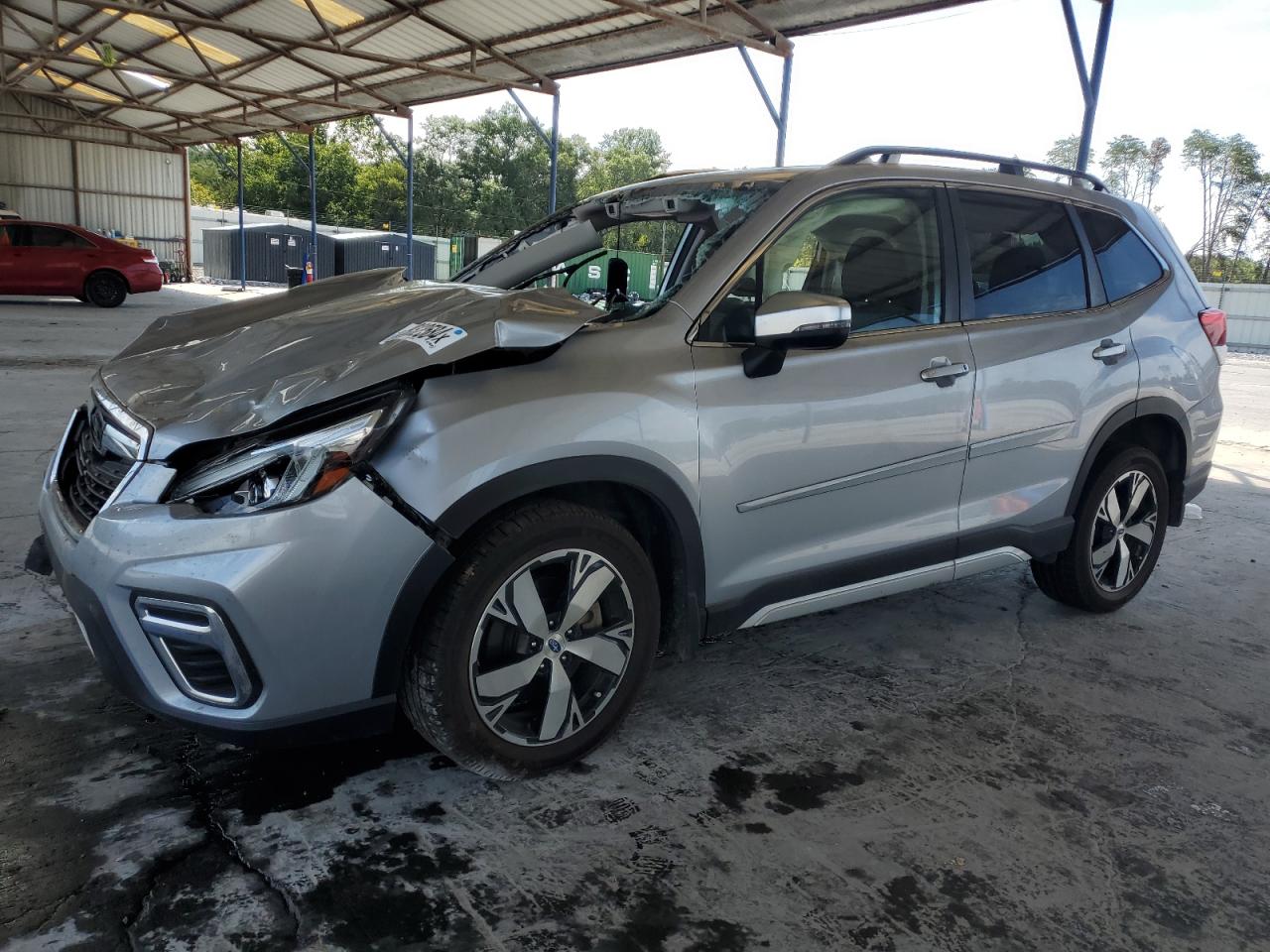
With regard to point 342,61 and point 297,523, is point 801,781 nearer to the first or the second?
point 297,523

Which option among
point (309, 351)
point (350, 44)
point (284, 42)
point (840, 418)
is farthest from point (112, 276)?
point (840, 418)

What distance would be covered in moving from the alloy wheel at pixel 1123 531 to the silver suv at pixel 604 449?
22 millimetres

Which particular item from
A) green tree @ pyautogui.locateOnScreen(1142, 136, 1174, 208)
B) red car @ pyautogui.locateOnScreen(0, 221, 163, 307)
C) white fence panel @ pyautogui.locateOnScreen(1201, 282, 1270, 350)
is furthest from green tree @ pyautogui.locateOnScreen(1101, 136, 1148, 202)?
red car @ pyautogui.locateOnScreen(0, 221, 163, 307)

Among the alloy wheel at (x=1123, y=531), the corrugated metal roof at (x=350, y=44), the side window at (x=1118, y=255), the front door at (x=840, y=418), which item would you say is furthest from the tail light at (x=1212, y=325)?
the corrugated metal roof at (x=350, y=44)

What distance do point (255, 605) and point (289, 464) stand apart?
0.32m

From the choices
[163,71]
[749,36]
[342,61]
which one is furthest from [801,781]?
[163,71]

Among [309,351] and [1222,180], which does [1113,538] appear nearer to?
[309,351]

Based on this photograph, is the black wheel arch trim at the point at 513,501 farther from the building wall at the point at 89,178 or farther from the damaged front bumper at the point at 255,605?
the building wall at the point at 89,178

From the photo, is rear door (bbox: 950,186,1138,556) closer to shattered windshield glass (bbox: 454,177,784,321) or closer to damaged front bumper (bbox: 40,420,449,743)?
shattered windshield glass (bbox: 454,177,784,321)

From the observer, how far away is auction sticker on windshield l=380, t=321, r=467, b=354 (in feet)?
7.24

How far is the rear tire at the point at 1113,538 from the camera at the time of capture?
3684mm

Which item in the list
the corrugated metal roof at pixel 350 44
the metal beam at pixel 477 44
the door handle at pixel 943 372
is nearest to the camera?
the door handle at pixel 943 372

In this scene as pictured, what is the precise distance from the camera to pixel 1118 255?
368 cm

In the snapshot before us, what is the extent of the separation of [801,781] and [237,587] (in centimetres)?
155
